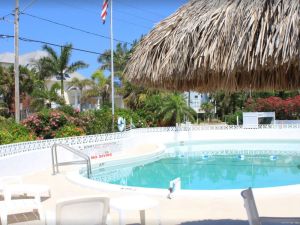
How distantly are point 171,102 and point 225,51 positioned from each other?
2396cm

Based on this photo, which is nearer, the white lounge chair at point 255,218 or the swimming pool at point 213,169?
the white lounge chair at point 255,218

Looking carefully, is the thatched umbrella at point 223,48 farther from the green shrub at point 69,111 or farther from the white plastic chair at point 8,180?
the green shrub at point 69,111

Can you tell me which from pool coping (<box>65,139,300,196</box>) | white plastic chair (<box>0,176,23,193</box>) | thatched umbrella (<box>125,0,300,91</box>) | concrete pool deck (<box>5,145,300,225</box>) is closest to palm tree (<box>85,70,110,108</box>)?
pool coping (<box>65,139,300,196</box>)

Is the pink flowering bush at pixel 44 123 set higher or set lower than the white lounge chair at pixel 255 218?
higher

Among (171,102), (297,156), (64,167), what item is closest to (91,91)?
(171,102)

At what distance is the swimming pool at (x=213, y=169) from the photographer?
13.1 meters

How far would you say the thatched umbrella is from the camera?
3908mm

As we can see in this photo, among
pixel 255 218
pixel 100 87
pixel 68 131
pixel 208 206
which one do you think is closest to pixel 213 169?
pixel 68 131

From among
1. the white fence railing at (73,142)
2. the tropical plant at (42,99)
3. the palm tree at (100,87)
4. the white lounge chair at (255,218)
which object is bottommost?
the white lounge chair at (255,218)

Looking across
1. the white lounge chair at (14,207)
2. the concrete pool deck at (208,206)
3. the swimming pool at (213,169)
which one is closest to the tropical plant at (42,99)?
the swimming pool at (213,169)

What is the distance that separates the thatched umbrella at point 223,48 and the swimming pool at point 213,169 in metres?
7.96

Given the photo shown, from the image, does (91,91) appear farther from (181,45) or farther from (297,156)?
(181,45)

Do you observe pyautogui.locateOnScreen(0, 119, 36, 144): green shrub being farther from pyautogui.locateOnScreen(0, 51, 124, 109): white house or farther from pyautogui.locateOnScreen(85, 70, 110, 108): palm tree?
pyautogui.locateOnScreen(0, 51, 124, 109): white house

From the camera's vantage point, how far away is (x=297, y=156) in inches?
764
